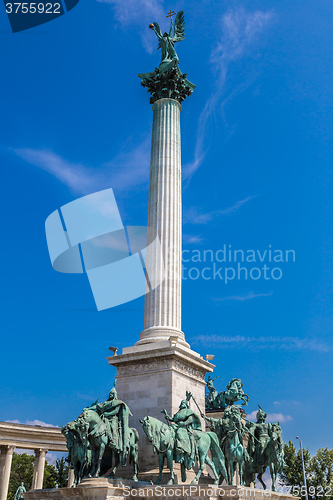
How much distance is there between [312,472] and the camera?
57.3 meters

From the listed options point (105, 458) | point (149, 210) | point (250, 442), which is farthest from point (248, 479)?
point (149, 210)

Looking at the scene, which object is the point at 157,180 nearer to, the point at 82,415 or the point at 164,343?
the point at 164,343

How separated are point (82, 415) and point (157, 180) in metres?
16.2

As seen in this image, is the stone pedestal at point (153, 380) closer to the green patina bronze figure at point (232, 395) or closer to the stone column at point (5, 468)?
the green patina bronze figure at point (232, 395)

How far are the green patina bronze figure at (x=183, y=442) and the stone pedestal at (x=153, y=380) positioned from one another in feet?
6.76

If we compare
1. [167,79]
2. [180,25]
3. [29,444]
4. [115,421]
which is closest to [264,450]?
[115,421]

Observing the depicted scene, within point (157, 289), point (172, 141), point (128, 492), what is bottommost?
point (128, 492)

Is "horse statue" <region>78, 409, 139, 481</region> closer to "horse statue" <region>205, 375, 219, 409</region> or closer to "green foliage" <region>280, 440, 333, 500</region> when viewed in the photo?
"horse statue" <region>205, 375, 219, 409</region>

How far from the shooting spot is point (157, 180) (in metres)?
32.5

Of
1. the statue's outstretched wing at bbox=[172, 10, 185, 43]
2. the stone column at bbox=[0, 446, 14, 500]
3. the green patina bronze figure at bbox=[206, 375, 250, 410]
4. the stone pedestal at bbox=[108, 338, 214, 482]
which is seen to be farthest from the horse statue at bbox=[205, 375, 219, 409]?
the statue's outstretched wing at bbox=[172, 10, 185, 43]

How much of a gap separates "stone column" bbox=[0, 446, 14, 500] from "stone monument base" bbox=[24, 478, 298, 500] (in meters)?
25.8

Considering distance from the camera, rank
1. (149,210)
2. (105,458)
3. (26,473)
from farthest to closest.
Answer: (26,473)
(149,210)
(105,458)

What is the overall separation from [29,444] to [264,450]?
27.6 meters

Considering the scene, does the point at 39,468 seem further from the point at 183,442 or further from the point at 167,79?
the point at 167,79
